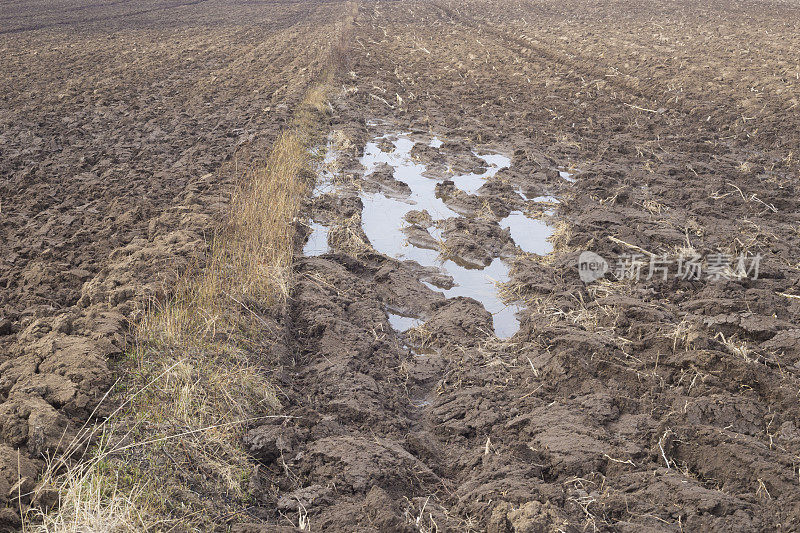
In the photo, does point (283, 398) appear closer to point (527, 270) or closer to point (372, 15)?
point (527, 270)

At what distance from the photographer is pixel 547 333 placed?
5.19 m

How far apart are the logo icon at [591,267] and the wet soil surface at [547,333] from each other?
4.9 inches

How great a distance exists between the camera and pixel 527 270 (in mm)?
6570

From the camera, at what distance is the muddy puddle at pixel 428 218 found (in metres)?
6.53

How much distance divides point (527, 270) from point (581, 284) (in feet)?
2.00

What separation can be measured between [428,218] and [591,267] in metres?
2.37

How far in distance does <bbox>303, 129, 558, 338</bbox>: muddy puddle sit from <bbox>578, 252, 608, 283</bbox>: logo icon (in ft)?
2.05

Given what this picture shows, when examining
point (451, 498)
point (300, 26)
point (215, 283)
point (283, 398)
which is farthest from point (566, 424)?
point (300, 26)

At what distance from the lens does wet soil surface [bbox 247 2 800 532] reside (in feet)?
11.6

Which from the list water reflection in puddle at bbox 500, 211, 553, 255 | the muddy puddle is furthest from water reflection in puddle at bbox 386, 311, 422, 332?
water reflection in puddle at bbox 500, 211, 553, 255

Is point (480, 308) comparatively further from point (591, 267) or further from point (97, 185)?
point (97, 185)

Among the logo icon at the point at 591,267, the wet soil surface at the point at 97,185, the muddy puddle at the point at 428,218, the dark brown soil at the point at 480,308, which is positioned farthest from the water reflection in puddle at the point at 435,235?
the wet soil surface at the point at 97,185

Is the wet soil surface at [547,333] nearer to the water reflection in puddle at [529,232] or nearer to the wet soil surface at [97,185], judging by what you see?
the water reflection in puddle at [529,232]

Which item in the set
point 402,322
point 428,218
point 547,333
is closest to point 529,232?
point 428,218
